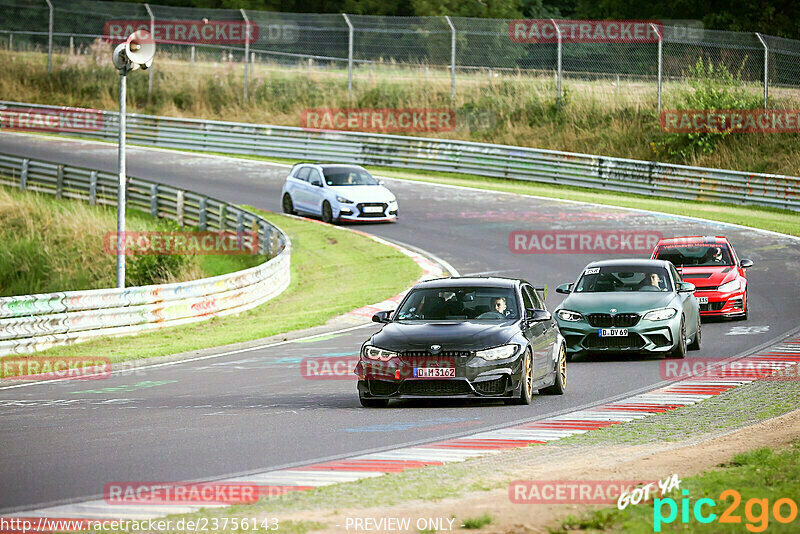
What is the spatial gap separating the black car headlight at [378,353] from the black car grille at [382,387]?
25 centimetres

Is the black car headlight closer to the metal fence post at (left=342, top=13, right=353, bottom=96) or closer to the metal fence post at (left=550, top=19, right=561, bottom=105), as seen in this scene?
the metal fence post at (left=550, top=19, right=561, bottom=105)

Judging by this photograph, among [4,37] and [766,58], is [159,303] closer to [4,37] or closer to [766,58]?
[766,58]

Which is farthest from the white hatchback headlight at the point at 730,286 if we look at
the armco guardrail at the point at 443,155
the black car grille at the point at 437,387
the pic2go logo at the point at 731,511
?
the armco guardrail at the point at 443,155

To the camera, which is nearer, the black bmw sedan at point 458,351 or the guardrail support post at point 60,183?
the black bmw sedan at point 458,351

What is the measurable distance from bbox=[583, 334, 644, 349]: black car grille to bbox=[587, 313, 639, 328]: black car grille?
0.54ft

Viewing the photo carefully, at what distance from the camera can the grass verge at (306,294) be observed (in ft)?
61.0

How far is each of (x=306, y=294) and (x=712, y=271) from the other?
28.1 feet

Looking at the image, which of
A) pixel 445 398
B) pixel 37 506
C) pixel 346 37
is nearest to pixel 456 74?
pixel 346 37

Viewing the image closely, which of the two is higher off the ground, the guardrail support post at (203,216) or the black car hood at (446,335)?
the black car hood at (446,335)

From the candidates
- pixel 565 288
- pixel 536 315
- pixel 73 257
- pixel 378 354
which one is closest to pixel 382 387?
pixel 378 354

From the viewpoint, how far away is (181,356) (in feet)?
57.8

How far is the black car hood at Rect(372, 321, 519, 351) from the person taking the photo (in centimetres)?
1222

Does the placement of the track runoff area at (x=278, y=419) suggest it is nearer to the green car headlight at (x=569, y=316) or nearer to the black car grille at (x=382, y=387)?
the black car grille at (x=382, y=387)

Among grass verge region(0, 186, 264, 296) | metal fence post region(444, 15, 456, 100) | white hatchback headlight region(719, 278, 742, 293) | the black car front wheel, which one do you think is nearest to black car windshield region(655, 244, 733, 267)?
white hatchback headlight region(719, 278, 742, 293)
